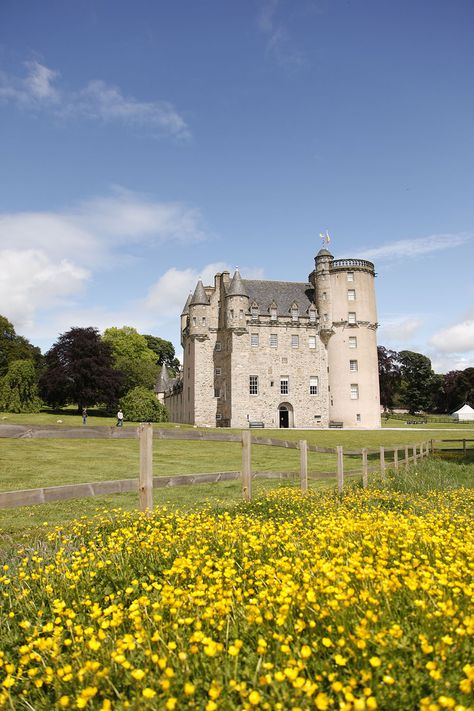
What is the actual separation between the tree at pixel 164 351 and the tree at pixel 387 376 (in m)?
41.9

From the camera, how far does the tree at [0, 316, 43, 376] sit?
233 ft

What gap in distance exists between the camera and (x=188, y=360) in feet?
202

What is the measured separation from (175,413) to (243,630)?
6882 centimetres

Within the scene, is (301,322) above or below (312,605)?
above

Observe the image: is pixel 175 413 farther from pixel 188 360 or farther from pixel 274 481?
pixel 274 481

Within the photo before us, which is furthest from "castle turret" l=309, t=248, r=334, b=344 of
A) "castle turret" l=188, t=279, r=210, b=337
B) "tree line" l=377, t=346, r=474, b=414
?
"tree line" l=377, t=346, r=474, b=414

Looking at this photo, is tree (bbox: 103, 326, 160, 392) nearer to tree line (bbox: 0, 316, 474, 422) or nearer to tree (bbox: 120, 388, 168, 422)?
tree line (bbox: 0, 316, 474, 422)

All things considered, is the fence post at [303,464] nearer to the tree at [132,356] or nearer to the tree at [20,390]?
the tree at [20,390]

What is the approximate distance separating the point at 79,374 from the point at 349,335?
3044 centimetres

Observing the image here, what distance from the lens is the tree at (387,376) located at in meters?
97.7

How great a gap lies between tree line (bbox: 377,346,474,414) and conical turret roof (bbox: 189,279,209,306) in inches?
2033

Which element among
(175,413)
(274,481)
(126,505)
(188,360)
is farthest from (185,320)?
(126,505)

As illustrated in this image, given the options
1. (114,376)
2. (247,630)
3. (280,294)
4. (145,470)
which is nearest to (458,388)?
(280,294)

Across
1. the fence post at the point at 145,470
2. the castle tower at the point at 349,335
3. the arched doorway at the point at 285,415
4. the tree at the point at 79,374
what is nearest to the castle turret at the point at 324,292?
the castle tower at the point at 349,335
